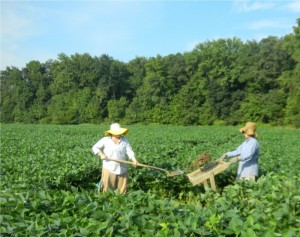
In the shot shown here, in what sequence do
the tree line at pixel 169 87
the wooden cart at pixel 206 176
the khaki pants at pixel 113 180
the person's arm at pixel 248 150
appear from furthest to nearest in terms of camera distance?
the tree line at pixel 169 87 < the khaki pants at pixel 113 180 < the person's arm at pixel 248 150 < the wooden cart at pixel 206 176

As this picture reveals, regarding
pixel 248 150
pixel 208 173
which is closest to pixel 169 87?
pixel 248 150

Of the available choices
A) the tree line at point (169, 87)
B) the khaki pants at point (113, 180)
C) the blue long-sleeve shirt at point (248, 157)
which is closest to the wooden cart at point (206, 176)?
the blue long-sleeve shirt at point (248, 157)

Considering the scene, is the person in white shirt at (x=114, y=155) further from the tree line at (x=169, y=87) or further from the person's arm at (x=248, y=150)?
the tree line at (x=169, y=87)

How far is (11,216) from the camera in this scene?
3.90m

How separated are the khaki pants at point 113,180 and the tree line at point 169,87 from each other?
146 feet

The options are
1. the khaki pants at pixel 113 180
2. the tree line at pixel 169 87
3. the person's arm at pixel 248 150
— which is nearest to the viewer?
the person's arm at pixel 248 150

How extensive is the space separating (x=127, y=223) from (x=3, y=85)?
74.2 metres

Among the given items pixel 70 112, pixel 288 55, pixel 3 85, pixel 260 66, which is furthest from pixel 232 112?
pixel 3 85

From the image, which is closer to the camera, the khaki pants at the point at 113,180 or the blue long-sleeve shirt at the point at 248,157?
the blue long-sleeve shirt at the point at 248,157

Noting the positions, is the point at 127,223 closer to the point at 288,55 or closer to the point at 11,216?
the point at 11,216

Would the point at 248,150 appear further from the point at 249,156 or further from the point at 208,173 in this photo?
the point at 208,173

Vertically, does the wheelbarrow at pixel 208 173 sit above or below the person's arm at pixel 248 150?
below

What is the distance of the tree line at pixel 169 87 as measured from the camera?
5484 cm

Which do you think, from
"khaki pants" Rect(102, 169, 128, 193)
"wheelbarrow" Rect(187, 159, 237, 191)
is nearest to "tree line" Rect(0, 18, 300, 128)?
"wheelbarrow" Rect(187, 159, 237, 191)
